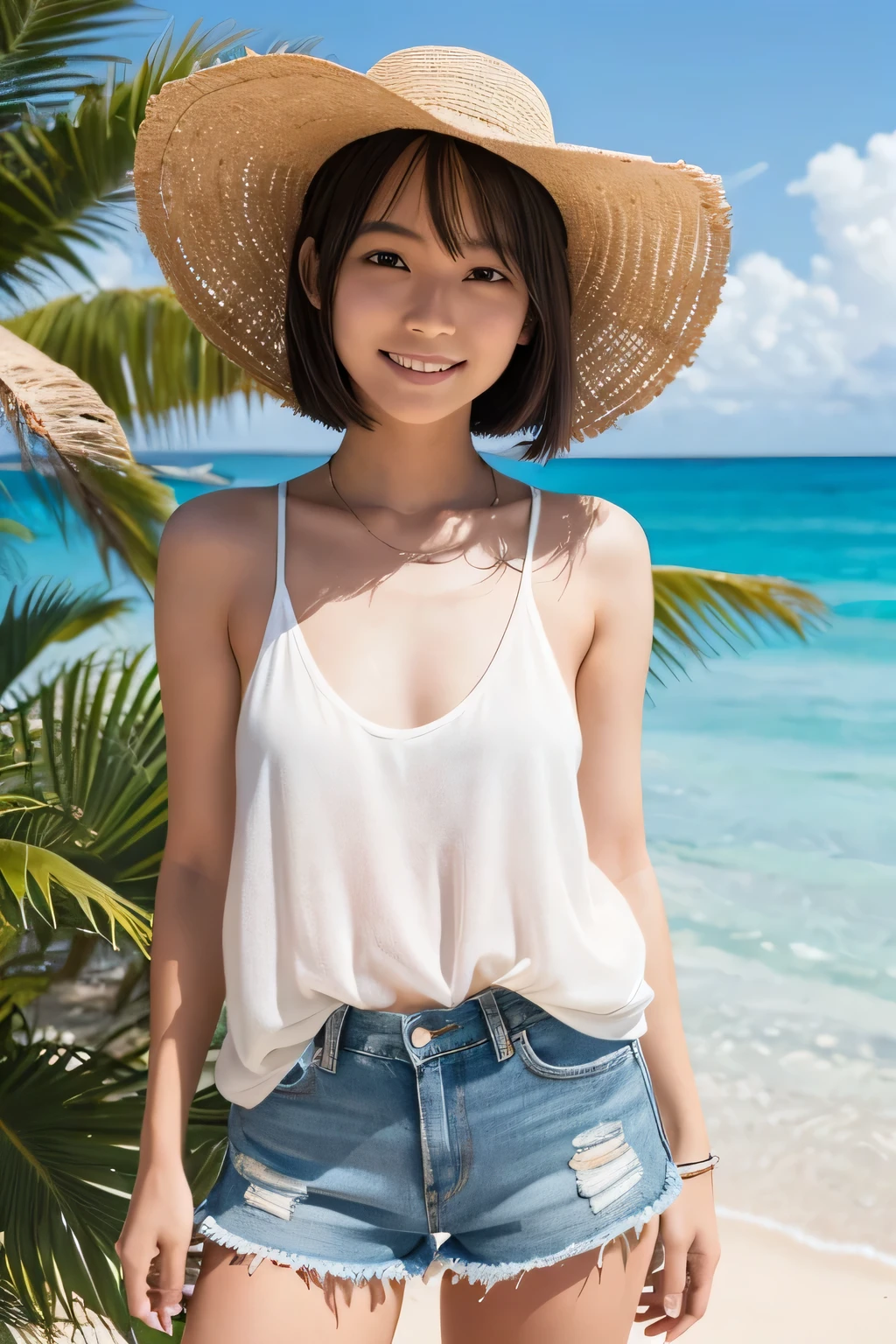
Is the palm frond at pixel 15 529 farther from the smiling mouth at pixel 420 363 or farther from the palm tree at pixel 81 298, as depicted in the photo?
the smiling mouth at pixel 420 363

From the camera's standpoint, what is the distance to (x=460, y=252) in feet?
4.41

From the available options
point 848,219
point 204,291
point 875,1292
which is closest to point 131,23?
point 204,291

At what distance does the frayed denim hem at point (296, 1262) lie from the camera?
49.8 inches

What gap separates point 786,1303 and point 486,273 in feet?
11.5

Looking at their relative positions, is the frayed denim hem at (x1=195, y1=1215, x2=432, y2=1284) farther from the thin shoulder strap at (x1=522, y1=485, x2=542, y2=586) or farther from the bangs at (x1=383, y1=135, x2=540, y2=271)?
the bangs at (x1=383, y1=135, x2=540, y2=271)

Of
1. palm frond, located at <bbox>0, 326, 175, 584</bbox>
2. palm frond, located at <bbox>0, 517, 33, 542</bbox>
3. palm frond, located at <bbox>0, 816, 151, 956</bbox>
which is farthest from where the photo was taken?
palm frond, located at <bbox>0, 517, 33, 542</bbox>

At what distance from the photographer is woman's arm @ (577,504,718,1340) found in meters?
1.46

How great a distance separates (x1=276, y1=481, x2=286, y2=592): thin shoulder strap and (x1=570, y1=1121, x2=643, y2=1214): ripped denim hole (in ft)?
2.34

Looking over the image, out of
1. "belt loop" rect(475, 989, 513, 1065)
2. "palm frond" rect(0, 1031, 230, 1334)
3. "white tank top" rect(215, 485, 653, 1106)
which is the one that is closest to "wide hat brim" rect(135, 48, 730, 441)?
"white tank top" rect(215, 485, 653, 1106)

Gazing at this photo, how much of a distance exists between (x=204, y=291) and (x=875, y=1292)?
147 inches

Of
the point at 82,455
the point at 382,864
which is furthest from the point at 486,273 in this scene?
the point at 82,455

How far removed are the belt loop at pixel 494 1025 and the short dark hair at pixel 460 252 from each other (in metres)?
0.72

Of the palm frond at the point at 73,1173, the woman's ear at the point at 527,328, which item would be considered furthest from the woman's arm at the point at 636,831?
the palm frond at the point at 73,1173

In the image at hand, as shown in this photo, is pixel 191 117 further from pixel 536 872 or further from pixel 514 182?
pixel 536 872
